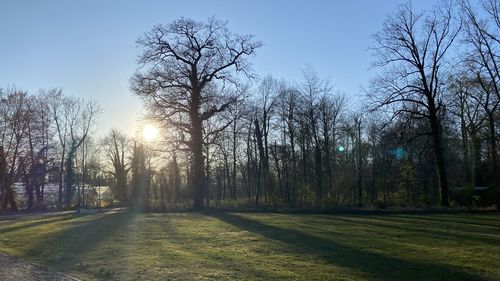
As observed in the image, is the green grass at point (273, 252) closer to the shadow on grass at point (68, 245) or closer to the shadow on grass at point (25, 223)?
the shadow on grass at point (68, 245)

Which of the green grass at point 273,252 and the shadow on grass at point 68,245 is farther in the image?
the shadow on grass at point 68,245

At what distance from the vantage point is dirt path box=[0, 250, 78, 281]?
11344 millimetres

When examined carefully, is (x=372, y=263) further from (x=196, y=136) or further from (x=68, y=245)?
(x=196, y=136)

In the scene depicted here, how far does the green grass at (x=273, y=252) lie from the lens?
10.9 meters

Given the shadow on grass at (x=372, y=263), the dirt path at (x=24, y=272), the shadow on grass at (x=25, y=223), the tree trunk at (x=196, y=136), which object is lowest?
the dirt path at (x=24, y=272)

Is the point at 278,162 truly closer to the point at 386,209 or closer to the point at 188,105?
the point at 188,105

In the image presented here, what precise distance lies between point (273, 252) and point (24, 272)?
6.62 meters

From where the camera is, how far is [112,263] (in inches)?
501

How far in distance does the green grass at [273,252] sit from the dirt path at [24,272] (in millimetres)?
429

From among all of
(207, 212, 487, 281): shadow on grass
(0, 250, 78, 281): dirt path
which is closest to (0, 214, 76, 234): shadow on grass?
(0, 250, 78, 281): dirt path

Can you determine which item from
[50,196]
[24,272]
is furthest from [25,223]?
[50,196]

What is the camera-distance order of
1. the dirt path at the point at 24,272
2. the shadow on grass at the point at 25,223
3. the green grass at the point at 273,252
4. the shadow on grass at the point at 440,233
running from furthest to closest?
the shadow on grass at the point at 25,223 < the shadow on grass at the point at 440,233 < the dirt path at the point at 24,272 < the green grass at the point at 273,252

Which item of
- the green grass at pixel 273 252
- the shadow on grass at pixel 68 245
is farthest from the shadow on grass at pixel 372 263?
the shadow on grass at pixel 68 245

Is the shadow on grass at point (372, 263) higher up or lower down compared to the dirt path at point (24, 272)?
higher up
